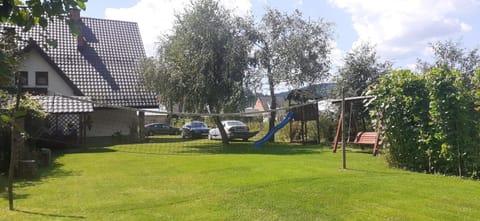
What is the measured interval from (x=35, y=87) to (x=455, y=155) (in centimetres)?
2213

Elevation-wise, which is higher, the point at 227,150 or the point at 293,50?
the point at 293,50

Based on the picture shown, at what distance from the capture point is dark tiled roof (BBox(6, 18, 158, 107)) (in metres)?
27.2

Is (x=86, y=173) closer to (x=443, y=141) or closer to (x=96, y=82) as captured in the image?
(x=443, y=141)

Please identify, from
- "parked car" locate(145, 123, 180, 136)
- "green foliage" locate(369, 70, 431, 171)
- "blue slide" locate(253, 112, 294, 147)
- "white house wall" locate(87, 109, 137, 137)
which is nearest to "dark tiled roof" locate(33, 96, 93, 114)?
"white house wall" locate(87, 109, 137, 137)

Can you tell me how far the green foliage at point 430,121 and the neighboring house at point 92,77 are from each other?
16.0 metres

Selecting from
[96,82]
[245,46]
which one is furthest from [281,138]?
[96,82]

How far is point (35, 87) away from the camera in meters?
24.8

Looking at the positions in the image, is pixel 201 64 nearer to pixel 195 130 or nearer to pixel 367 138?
pixel 367 138

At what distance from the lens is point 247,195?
7484 mm

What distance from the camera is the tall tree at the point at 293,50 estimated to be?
2712cm

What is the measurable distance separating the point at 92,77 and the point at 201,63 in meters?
10.1

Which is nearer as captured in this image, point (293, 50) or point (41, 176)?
point (41, 176)

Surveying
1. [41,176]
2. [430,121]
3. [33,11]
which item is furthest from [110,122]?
[33,11]

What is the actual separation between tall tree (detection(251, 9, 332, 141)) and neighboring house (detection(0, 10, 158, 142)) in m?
7.67
